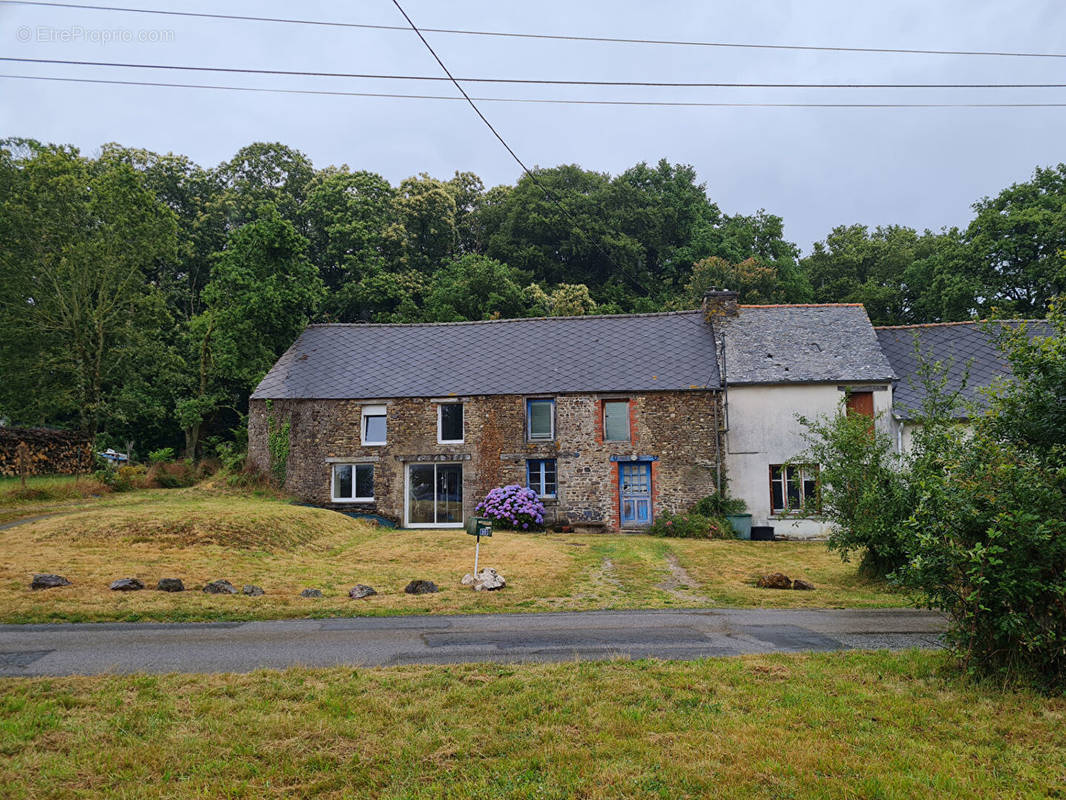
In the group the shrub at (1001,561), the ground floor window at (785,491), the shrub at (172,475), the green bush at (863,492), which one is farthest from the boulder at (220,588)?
the ground floor window at (785,491)

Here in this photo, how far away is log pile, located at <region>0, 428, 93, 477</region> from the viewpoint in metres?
25.8

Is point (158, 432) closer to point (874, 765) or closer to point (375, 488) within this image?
point (375, 488)

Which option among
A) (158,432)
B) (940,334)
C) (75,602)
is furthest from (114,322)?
(940,334)

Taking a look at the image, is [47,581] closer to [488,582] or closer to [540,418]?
[488,582]

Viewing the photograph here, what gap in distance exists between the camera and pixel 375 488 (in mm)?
26188

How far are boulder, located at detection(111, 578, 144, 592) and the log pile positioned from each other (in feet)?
48.7

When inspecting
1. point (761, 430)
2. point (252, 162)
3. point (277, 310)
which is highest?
point (252, 162)

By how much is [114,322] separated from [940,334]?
3533 cm

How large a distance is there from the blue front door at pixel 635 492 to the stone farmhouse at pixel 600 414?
4 cm

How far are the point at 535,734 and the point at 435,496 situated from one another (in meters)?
20.8

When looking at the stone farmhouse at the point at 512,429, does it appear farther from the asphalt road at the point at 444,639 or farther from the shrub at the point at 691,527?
the asphalt road at the point at 444,639

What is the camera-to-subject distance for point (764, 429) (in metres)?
24.9

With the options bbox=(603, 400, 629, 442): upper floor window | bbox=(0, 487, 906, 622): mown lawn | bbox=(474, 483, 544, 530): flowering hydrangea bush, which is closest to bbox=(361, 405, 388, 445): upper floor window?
bbox=(0, 487, 906, 622): mown lawn

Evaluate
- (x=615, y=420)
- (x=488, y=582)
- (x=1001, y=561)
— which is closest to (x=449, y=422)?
(x=615, y=420)
